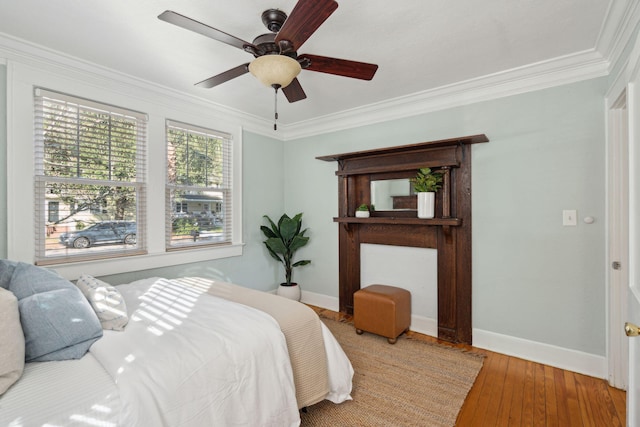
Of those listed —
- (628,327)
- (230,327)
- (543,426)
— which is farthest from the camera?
(543,426)

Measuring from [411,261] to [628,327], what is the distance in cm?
228

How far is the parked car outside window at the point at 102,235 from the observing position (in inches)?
99.9

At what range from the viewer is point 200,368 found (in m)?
1.34

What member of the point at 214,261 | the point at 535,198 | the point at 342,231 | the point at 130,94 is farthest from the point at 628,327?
the point at 130,94

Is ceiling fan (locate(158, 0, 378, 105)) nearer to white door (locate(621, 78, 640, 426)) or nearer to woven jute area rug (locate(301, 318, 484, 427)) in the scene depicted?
white door (locate(621, 78, 640, 426))

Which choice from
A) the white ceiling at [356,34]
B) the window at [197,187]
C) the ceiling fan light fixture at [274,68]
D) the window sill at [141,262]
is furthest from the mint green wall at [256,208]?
the ceiling fan light fixture at [274,68]

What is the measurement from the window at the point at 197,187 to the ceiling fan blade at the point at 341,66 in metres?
1.93

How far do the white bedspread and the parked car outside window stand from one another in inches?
46.8

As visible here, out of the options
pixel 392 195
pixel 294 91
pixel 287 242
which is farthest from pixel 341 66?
pixel 287 242

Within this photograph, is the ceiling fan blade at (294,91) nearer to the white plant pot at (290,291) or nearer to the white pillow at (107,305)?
the white pillow at (107,305)

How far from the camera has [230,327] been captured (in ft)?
5.29

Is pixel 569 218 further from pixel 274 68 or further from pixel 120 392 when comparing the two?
pixel 120 392

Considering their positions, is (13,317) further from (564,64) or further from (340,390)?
(564,64)

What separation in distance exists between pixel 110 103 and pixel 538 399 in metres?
4.03
